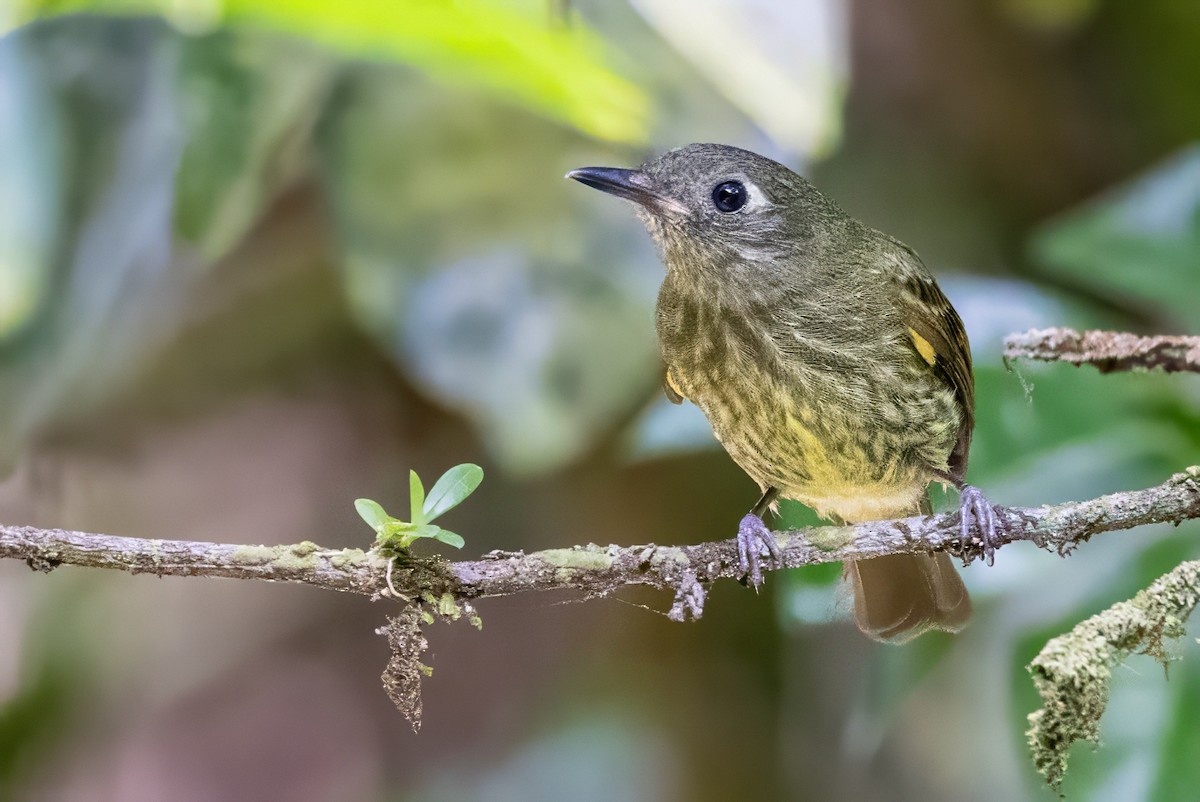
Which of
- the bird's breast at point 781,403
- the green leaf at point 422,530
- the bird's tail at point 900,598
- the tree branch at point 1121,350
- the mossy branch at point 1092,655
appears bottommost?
the mossy branch at point 1092,655

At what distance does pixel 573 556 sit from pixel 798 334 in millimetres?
400

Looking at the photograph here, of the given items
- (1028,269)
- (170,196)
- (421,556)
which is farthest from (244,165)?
(1028,269)

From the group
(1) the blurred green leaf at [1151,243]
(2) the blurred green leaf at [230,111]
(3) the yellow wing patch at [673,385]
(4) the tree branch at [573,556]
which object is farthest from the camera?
(2) the blurred green leaf at [230,111]

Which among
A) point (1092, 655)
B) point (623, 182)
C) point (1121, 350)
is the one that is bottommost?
point (1092, 655)

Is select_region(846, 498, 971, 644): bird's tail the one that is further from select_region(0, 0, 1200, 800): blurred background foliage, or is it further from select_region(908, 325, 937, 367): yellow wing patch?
select_region(0, 0, 1200, 800): blurred background foliage

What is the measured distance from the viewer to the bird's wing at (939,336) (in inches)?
48.8

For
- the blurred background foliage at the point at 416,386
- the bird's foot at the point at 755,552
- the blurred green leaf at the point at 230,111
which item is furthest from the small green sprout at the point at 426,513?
the blurred green leaf at the point at 230,111

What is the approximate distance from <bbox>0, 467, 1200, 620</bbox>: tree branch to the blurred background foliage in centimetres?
71

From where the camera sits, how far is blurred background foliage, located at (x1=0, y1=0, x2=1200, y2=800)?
1879 mm

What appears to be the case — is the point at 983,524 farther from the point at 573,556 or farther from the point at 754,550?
the point at 573,556

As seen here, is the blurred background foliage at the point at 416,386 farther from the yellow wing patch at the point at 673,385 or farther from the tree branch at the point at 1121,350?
the tree branch at the point at 1121,350

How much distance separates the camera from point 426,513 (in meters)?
0.89

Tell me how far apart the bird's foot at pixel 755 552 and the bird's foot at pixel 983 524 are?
0.61 feet

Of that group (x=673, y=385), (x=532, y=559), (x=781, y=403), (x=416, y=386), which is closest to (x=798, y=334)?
(x=781, y=403)
